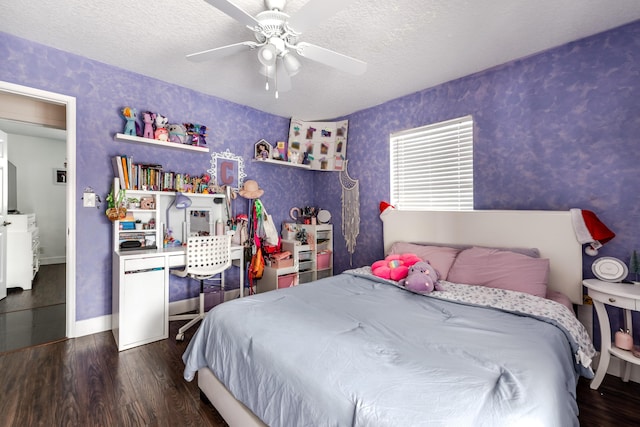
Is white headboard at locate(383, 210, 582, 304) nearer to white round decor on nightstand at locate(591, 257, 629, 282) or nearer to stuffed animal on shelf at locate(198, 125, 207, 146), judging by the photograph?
white round decor on nightstand at locate(591, 257, 629, 282)

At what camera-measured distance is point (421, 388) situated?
0.96 meters

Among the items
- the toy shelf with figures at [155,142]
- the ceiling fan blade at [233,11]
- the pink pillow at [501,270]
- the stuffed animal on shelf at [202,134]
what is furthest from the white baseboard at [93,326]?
the pink pillow at [501,270]

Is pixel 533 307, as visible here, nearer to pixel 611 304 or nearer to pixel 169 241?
pixel 611 304

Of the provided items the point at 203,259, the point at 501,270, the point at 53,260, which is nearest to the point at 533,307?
the point at 501,270

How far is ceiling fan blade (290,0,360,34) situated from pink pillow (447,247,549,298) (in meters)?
2.04

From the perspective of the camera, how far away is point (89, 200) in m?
2.67

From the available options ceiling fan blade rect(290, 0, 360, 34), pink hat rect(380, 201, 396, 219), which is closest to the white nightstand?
pink hat rect(380, 201, 396, 219)

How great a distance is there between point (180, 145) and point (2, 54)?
1.40m

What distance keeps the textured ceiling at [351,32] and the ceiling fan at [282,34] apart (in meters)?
0.23

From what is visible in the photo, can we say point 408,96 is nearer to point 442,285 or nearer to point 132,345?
point 442,285

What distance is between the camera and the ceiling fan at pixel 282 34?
4.82 feet

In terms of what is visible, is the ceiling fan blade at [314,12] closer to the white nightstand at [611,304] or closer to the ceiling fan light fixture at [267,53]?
the ceiling fan light fixture at [267,53]

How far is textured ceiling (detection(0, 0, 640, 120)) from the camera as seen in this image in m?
1.89

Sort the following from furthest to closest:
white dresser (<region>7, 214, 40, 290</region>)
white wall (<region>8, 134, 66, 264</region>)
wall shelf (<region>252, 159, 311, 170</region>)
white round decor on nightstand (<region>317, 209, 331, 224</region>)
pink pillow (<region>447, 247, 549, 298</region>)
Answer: white wall (<region>8, 134, 66, 264</region>) < white round decor on nightstand (<region>317, 209, 331, 224</region>) < white dresser (<region>7, 214, 40, 290</region>) < wall shelf (<region>252, 159, 311, 170</region>) < pink pillow (<region>447, 247, 549, 298</region>)
